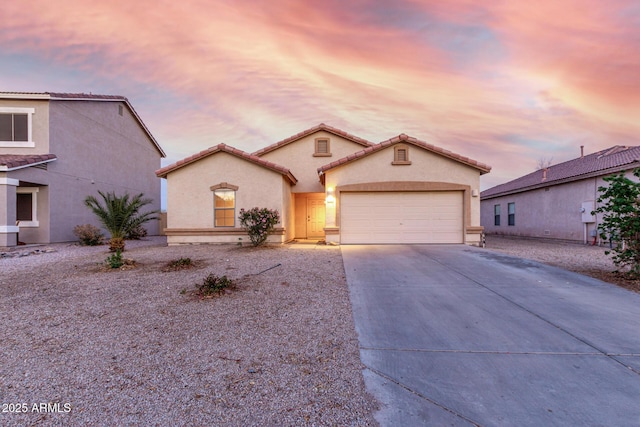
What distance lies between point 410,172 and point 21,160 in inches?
672

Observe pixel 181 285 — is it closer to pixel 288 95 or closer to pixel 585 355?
pixel 585 355

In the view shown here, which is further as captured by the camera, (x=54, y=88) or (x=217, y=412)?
(x=54, y=88)

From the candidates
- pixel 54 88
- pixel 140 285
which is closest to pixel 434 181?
pixel 140 285

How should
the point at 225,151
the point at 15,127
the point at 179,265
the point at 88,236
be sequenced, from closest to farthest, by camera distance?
1. the point at 179,265
2. the point at 225,151
3. the point at 88,236
4. the point at 15,127

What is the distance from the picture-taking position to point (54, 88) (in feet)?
62.9

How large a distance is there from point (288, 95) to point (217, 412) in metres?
17.9

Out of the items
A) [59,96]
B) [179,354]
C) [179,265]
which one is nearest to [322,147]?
[179,265]

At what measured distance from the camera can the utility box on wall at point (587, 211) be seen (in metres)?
14.1

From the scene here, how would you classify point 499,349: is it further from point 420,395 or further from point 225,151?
point 225,151

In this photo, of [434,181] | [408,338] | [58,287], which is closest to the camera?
[408,338]

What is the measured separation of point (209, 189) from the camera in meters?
13.8

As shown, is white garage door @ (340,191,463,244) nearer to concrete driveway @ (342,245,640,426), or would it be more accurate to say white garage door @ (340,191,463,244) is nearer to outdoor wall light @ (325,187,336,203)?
outdoor wall light @ (325,187,336,203)

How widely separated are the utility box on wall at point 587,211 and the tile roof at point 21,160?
25697 mm

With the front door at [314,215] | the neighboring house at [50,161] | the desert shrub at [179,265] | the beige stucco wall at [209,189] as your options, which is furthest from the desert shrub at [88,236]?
the front door at [314,215]
